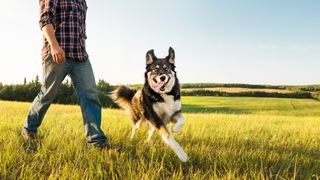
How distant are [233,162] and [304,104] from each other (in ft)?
210

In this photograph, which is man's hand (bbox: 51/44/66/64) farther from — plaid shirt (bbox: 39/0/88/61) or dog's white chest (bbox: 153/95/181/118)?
dog's white chest (bbox: 153/95/181/118)

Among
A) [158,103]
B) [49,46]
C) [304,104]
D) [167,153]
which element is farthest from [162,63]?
[304,104]

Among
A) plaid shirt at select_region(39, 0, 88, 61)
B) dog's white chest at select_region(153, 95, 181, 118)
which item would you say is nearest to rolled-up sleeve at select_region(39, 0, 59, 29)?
plaid shirt at select_region(39, 0, 88, 61)

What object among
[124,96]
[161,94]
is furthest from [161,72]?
[124,96]

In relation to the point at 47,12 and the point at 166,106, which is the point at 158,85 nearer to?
the point at 166,106

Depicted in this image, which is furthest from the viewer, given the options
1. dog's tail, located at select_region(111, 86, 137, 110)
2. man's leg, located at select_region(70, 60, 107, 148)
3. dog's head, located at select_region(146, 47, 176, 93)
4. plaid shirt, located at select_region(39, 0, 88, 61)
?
dog's tail, located at select_region(111, 86, 137, 110)

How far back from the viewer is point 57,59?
529 cm

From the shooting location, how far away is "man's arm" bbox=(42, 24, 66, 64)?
17.2ft

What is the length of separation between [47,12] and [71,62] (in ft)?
2.71

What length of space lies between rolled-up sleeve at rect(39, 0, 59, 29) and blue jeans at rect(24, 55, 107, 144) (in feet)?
1.72

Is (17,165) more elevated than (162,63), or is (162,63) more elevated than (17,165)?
(162,63)

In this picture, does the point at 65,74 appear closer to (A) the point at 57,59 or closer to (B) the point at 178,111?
(A) the point at 57,59

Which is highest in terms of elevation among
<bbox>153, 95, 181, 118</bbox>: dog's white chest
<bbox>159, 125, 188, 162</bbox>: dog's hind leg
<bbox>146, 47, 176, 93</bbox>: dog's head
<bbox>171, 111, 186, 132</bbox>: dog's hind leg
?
<bbox>146, 47, 176, 93</bbox>: dog's head

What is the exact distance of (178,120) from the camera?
554cm
